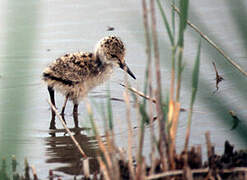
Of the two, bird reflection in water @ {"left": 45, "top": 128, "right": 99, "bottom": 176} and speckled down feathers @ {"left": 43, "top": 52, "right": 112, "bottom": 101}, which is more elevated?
speckled down feathers @ {"left": 43, "top": 52, "right": 112, "bottom": 101}

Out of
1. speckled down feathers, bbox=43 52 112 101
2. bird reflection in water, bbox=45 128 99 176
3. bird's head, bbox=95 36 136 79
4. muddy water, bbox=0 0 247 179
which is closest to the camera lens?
muddy water, bbox=0 0 247 179

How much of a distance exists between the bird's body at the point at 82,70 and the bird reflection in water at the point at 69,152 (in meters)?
0.49

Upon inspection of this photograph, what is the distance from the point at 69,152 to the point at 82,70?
4.36 ft

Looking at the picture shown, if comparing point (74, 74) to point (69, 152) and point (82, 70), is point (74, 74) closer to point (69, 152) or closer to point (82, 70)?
point (82, 70)

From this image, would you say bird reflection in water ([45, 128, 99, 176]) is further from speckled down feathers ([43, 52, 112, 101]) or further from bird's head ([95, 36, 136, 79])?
bird's head ([95, 36, 136, 79])

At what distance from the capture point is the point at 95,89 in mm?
5926

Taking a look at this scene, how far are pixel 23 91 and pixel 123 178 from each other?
3.70ft

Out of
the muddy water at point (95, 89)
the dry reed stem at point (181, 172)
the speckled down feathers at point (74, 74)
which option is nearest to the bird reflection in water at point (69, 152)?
the muddy water at point (95, 89)

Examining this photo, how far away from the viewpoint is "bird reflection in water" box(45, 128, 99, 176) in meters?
3.79

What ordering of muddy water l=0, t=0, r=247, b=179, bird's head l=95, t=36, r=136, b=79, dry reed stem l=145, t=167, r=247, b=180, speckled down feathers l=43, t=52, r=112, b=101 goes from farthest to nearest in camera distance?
1. bird's head l=95, t=36, r=136, b=79
2. speckled down feathers l=43, t=52, r=112, b=101
3. dry reed stem l=145, t=167, r=247, b=180
4. muddy water l=0, t=0, r=247, b=179

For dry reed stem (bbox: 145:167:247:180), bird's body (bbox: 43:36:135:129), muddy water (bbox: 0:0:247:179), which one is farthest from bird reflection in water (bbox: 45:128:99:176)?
dry reed stem (bbox: 145:167:247:180)

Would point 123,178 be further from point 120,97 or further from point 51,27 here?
point 51,27

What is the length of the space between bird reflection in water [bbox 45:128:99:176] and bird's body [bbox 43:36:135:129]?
0.49 m

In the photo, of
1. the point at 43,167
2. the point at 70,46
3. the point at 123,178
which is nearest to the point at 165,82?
the point at 70,46
